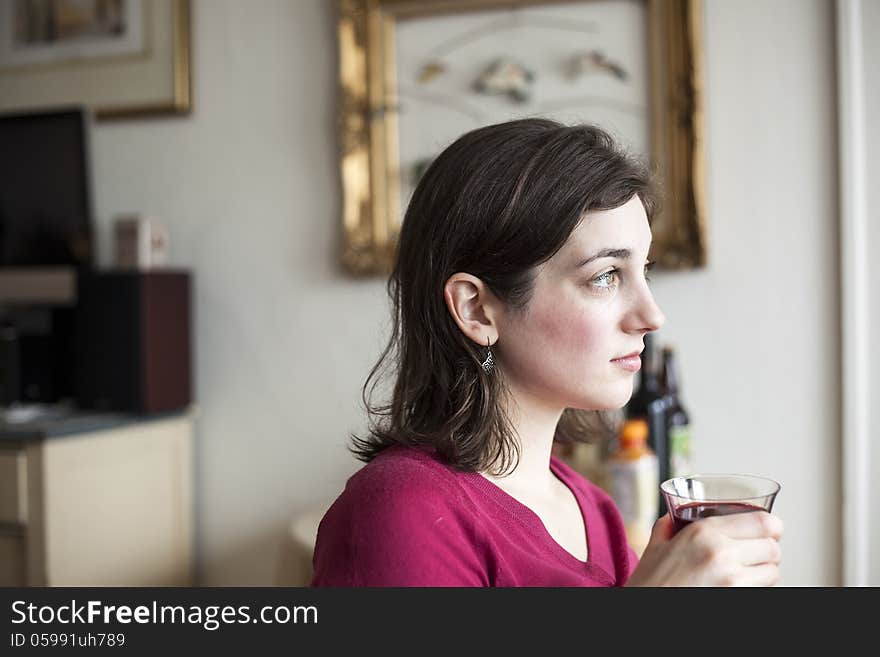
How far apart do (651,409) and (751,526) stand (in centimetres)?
110

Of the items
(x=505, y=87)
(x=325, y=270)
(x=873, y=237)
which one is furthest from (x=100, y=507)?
(x=873, y=237)

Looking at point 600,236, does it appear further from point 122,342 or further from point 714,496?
point 122,342

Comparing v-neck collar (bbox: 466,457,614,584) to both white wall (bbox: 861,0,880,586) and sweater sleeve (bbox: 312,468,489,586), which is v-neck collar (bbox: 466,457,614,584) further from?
white wall (bbox: 861,0,880,586)

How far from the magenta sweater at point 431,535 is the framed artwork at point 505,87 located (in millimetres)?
1495

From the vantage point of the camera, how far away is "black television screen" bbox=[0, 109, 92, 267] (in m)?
2.56

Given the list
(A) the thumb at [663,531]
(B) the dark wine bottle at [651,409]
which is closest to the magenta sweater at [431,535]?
(A) the thumb at [663,531]

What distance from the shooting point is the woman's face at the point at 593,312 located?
0.92m

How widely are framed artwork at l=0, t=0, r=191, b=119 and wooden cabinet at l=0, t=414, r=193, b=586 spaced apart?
1.01 m

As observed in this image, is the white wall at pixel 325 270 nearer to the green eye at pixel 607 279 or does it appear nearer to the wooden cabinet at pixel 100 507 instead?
the wooden cabinet at pixel 100 507

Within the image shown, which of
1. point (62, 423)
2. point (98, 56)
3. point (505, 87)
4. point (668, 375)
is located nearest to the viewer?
point (668, 375)

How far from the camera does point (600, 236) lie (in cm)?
92

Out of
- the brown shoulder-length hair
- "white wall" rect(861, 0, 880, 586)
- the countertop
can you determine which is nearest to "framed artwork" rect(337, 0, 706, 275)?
"white wall" rect(861, 0, 880, 586)

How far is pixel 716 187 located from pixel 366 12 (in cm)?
108

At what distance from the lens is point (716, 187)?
2291 mm
